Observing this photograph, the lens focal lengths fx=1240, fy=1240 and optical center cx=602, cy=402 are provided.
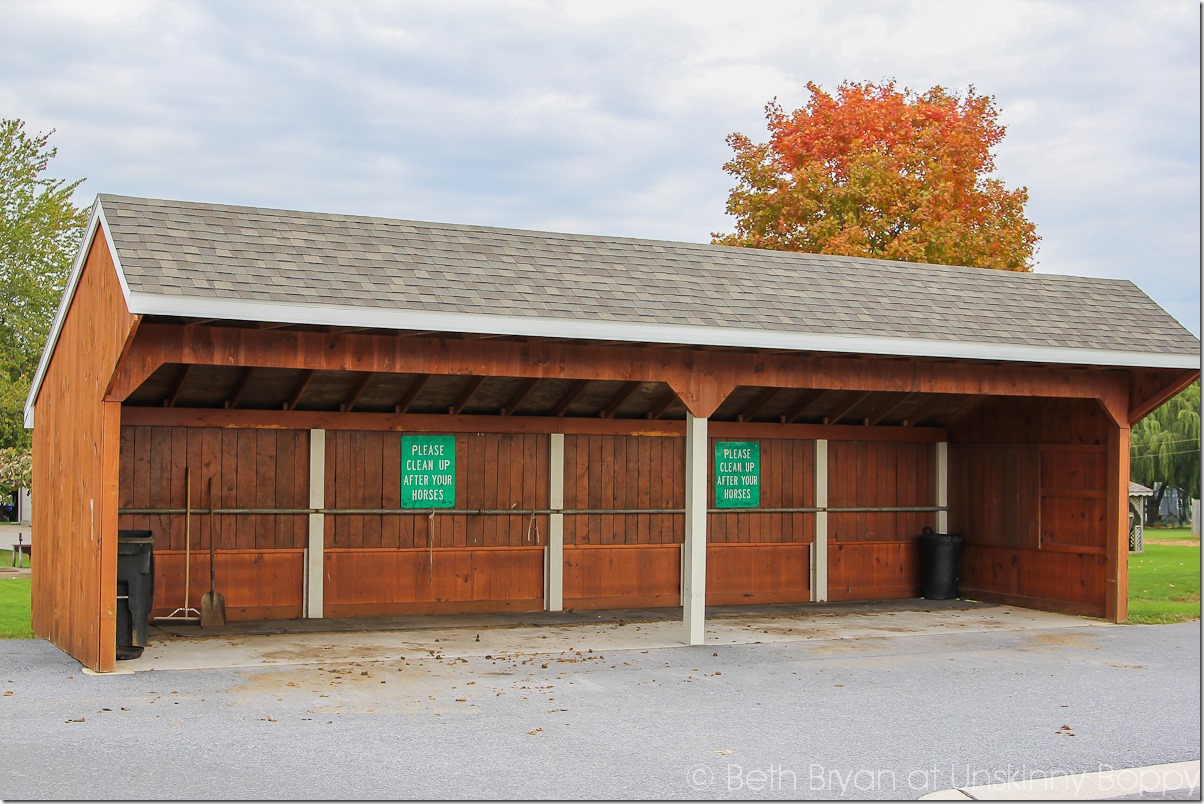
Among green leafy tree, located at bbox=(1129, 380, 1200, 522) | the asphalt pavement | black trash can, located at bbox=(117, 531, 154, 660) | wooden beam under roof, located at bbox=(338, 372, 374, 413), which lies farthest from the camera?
green leafy tree, located at bbox=(1129, 380, 1200, 522)

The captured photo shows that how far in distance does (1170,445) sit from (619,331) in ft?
118

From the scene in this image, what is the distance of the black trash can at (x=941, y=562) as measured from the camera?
14.2 m

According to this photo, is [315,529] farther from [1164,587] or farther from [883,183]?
[883,183]

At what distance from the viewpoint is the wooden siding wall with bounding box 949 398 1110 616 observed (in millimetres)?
12977

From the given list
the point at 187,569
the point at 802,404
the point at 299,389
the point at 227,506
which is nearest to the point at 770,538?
the point at 802,404

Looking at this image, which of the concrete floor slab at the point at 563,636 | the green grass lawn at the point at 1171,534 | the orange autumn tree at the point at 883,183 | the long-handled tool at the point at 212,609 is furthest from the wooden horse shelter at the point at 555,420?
the green grass lawn at the point at 1171,534

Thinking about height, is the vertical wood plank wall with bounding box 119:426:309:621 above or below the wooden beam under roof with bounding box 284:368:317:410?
below

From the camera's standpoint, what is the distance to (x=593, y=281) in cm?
1038

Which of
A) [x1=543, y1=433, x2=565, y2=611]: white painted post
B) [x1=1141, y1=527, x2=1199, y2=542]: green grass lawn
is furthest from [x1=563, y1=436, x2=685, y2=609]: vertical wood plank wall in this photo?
[x1=1141, y1=527, x2=1199, y2=542]: green grass lawn

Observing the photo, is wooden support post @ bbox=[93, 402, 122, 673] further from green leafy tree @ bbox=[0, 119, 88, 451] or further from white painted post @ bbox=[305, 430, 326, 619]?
green leafy tree @ bbox=[0, 119, 88, 451]

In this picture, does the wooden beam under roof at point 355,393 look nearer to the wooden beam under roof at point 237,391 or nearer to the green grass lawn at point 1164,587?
the wooden beam under roof at point 237,391

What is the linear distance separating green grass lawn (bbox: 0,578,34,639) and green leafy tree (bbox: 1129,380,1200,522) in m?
34.4

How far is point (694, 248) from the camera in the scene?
38.9 ft

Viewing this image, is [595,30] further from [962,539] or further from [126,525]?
[126,525]
